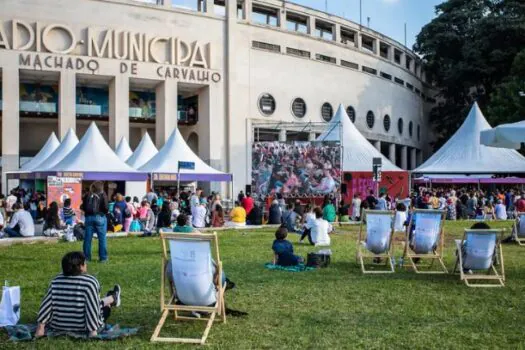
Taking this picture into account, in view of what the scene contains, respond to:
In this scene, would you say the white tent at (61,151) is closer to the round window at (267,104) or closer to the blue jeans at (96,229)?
the blue jeans at (96,229)

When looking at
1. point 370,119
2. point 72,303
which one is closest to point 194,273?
point 72,303

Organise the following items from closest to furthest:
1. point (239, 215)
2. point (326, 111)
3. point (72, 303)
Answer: point (72, 303), point (239, 215), point (326, 111)

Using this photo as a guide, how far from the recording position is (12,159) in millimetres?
32719

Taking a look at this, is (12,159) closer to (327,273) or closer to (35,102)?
(35,102)

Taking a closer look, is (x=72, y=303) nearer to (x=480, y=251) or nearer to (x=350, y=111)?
(x=480, y=251)

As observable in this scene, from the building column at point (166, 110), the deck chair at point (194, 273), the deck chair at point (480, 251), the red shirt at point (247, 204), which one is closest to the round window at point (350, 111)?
the building column at point (166, 110)

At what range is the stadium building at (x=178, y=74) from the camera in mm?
33719

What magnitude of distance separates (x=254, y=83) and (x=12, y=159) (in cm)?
1613

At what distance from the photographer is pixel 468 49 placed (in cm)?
5103

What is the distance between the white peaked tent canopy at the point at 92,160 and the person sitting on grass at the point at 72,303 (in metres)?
14.5

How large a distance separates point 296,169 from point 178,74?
14861 millimetres

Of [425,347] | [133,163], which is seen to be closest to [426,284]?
[425,347]

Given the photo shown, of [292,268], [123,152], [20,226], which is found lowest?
[292,268]

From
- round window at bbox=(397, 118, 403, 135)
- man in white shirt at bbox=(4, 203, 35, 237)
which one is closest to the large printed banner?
man in white shirt at bbox=(4, 203, 35, 237)
